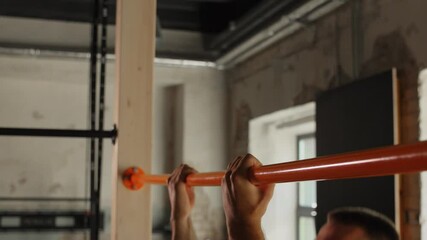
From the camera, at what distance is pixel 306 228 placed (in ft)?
13.6

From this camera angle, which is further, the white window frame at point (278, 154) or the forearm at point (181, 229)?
the white window frame at point (278, 154)

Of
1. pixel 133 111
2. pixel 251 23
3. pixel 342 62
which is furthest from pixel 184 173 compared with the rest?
pixel 251 23

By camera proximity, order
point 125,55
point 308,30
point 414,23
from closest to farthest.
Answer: point 125,55 < point 414,23 < point 308,30

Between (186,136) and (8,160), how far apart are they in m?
1.37

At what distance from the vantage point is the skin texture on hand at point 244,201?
82 centimetres

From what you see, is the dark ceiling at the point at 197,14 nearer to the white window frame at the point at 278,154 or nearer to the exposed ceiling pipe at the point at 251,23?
the exposed ceiling pipe at the point at 251,23

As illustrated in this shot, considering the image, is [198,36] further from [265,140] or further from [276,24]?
[276,24]

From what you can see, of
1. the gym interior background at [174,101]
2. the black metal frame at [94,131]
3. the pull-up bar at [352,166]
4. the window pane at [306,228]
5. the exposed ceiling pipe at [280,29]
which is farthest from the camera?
the window pane at [306,228]

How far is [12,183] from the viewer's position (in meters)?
4.49

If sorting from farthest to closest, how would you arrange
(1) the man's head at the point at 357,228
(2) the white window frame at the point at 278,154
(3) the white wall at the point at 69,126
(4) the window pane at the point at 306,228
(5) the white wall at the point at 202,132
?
(5) the white wall at the point at 202,132 → (3) the white wall at the point at 69,126 → (2) the white window frame at the point at 278,154 → (4) the window pane at the point at 306,228 → (1) the man's head at the point at 357,228

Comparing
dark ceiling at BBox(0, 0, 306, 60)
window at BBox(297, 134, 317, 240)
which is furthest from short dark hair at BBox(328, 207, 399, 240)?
window at BBox(297, 134, 317, 240)

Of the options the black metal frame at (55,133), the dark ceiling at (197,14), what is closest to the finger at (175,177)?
the black metal frame at (55,133)

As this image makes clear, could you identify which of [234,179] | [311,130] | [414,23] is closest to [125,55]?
[234,179]

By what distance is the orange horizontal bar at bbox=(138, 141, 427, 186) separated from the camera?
0.58 metres
